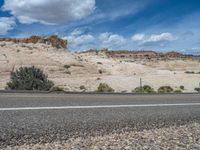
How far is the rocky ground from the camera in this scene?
17.1 feet

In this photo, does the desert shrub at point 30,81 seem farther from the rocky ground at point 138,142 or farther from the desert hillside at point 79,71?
the rocky ground at point 138,142

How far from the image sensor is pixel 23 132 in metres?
6.03

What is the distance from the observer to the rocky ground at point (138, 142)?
521 centimetres

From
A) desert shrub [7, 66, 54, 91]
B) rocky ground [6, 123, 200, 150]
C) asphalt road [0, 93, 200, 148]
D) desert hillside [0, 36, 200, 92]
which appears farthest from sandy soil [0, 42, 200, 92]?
rocky ground [6, 123, 200, 150]

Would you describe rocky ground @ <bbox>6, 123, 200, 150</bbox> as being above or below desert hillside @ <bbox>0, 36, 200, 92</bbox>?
below

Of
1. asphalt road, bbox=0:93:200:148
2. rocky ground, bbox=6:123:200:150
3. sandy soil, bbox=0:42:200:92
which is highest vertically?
sandy soil, bbox=0:42:200:92

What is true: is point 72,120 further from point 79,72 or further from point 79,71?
point 79,71

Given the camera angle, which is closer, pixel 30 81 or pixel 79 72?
pixel 30 81

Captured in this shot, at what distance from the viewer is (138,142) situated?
5.69 m

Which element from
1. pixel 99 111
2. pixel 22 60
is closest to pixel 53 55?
pixel 22 60

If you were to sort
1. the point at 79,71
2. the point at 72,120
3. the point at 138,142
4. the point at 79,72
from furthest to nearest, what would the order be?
the point at 79,71
the point at 79,72
the point at 72,120
the point at 138,142

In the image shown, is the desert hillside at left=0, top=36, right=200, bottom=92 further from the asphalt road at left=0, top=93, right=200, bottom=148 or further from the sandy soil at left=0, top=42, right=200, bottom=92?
the asphalt road at left=0, top=93, right=200, bottom=148

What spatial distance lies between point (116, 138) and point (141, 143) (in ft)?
1.93

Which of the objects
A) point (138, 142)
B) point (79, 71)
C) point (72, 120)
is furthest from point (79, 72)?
point (138, 142)
